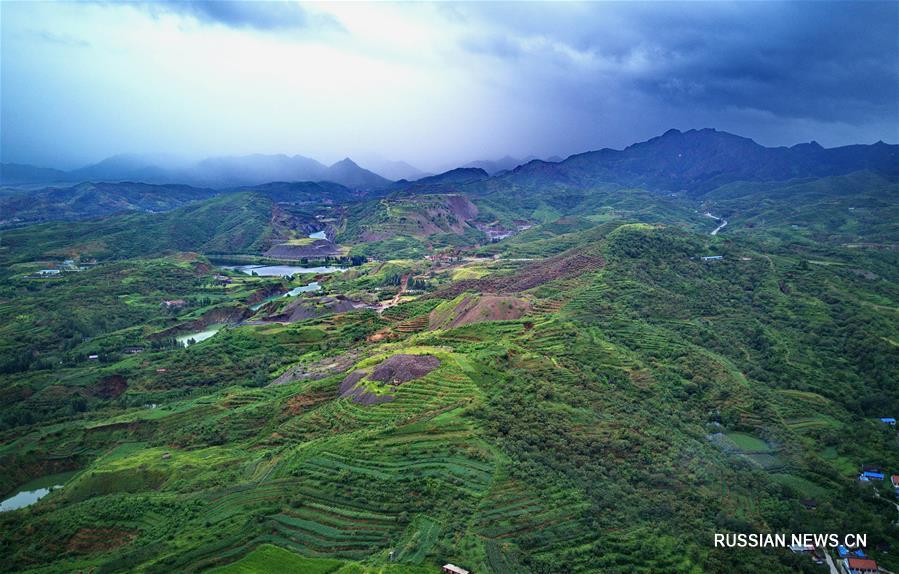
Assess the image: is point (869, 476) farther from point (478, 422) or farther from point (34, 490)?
point (34, 490)

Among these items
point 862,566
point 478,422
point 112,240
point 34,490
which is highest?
point 478,422

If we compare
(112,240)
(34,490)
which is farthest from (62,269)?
(34,490)

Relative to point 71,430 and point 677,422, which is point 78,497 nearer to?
point 71,430

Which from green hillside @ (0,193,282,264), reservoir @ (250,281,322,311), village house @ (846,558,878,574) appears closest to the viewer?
village house @ (846,558,878,574)

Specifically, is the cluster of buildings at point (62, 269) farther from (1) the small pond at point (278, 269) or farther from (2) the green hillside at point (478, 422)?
(1) the small pond at point (278, 269)

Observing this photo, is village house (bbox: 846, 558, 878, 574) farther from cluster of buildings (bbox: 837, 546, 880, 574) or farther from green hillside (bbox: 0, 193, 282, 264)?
green hillside (bbox: 0, 193, 282, 264)

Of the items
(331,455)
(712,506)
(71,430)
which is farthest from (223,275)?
(712,506)

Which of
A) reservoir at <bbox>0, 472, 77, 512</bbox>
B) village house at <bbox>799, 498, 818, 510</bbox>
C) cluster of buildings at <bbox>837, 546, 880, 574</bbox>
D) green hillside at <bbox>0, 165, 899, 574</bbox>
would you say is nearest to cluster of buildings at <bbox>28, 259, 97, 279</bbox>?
green hillside at <bbox>0, 165, 899, 574</bbox>

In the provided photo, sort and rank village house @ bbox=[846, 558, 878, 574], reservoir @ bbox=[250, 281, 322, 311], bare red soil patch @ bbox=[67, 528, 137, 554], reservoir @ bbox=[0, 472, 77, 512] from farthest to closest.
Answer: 1. reservoir @ bbox=[250, 281, 322, 311]
2. reservoir @ bbox=[0, 472, 77, 512]
3. bare red soil patch @ bbox=[67, 528, 137, 554]
4. village house @ bbox=[846, 558, 878, 574]

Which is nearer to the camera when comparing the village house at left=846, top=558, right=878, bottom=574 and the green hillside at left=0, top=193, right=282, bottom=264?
the village house at left=846, top=558, right=878, bottom=574
